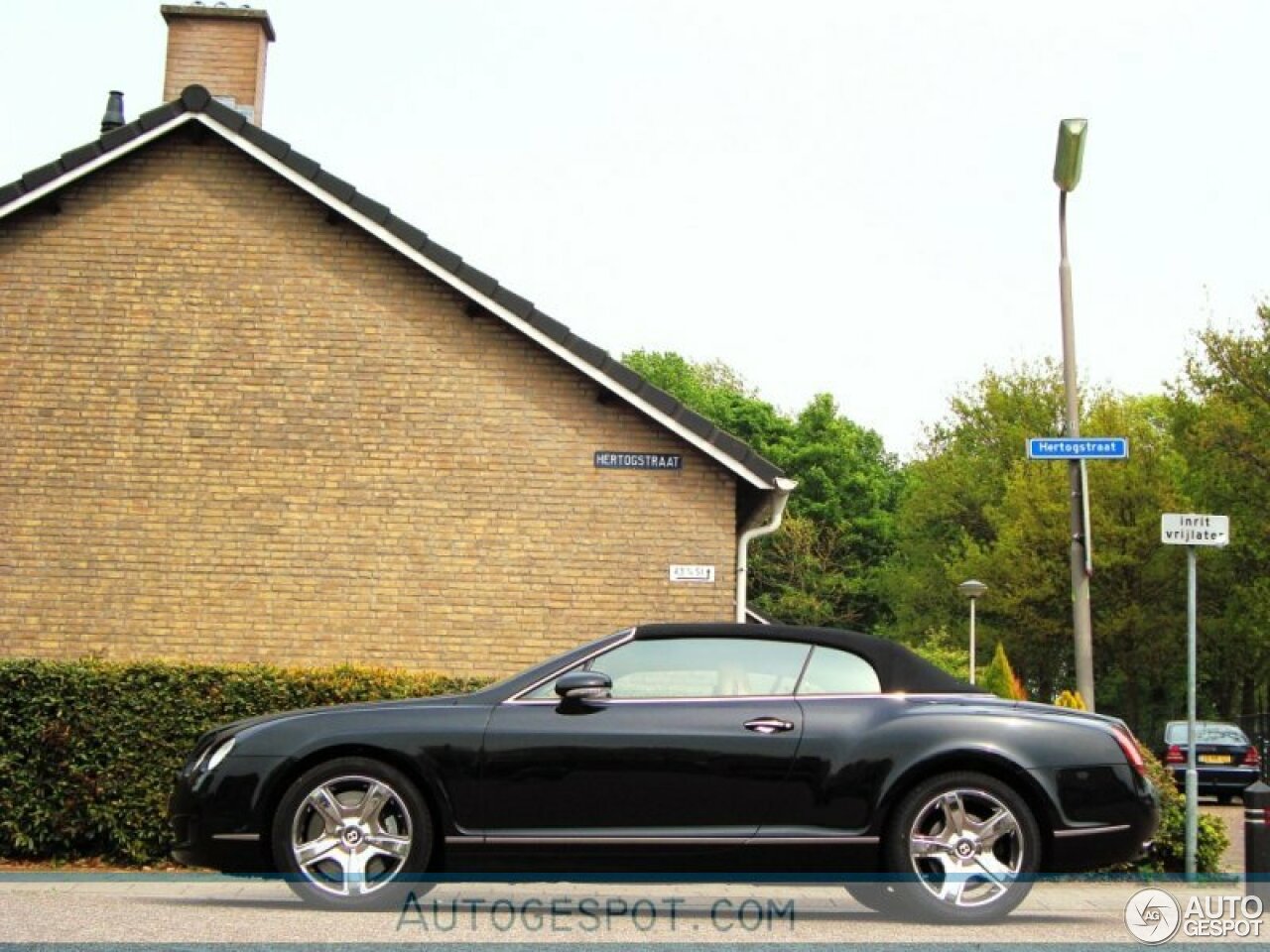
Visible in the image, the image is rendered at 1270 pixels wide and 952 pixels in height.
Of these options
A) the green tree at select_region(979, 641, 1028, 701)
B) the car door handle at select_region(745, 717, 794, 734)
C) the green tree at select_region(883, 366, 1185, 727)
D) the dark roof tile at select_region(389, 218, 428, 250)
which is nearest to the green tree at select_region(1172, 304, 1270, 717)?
the green tree at select_region(883, 366, 1185, 727)

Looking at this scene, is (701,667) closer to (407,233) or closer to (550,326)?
(550,326)

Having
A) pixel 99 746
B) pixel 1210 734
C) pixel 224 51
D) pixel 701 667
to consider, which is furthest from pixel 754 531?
pixel 1210 734

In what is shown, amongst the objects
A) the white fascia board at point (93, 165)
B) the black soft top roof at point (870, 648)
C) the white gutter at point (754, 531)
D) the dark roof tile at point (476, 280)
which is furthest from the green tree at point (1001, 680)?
the black soft top roof at point (870, 648)

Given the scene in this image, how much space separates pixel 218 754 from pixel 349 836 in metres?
0.82

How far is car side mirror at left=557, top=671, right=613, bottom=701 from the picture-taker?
8.44 meters

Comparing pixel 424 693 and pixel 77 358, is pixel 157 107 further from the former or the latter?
pixel 424 693

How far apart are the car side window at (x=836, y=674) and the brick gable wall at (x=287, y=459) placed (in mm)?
8125

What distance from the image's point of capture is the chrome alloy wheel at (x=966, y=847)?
27.5ft

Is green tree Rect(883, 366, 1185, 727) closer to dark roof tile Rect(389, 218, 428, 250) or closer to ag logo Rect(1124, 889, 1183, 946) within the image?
dark roof tile Rect(389, 218, 428, 250)

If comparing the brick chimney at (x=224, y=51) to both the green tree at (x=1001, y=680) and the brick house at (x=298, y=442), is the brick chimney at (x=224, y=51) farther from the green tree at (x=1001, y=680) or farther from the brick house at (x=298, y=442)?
the green tree at (x=1001, y=680)

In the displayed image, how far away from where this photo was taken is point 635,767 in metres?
8.43

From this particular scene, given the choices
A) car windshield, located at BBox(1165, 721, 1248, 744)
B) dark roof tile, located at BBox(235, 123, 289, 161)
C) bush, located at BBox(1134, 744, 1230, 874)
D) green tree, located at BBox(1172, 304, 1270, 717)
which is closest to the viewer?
bush, located at BBox(1134, 744, 1230, 874)

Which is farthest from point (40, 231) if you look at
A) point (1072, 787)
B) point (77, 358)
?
point (1072, 787)

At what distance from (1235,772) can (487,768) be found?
2697cm
